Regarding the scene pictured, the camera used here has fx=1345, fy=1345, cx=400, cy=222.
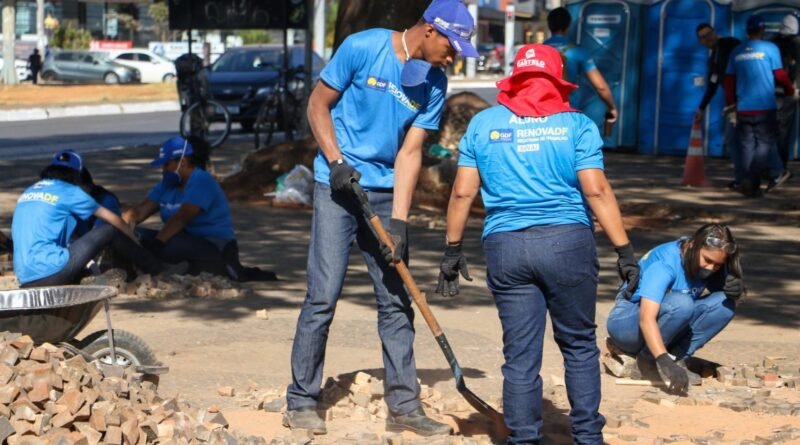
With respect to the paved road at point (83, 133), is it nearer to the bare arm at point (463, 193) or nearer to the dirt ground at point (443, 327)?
the dirt ground at point (443, 327)

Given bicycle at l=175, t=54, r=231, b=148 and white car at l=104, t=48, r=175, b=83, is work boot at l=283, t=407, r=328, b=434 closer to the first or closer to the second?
bicycle at l=175, t=54, r=231, b=148

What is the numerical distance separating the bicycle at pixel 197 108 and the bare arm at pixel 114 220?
11191mm

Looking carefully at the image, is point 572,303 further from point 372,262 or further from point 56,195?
point 56,195

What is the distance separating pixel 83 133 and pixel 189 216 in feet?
51.2

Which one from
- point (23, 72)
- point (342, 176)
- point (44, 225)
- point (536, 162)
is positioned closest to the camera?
point (536, 162)

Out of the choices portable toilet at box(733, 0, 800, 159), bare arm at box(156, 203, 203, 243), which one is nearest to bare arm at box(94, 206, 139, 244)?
bare arm at box(156, 203, 203, 243)

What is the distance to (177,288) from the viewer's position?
852 cm

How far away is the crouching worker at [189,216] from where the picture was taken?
8.64 m

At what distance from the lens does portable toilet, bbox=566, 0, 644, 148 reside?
60.6ft

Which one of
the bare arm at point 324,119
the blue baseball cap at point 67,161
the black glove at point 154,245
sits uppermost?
the bare arm at point 324,119

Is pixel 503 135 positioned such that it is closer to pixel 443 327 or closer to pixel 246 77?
pixel 443 327

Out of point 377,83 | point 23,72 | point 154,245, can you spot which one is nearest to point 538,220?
point 377,83

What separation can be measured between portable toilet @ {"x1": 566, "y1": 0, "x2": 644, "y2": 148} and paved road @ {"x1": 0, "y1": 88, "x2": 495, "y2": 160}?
22.0ft

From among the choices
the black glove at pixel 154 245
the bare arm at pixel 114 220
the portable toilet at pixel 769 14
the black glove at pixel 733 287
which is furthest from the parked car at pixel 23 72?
the black glove at pixel 733 287
